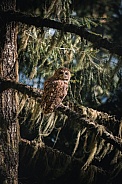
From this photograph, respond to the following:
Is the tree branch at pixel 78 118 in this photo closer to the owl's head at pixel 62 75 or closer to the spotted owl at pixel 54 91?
the spotted owl at pixel 54 91

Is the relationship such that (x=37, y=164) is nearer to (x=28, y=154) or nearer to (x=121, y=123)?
(x=28, y=154)

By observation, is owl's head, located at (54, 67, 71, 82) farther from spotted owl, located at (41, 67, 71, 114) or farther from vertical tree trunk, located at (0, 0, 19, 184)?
vertical tree trunk, located at (0, 0, 19, 184)

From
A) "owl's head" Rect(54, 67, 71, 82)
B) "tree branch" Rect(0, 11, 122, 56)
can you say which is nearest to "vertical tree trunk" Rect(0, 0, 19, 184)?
"tree branch" Rect(0, 11, 122, 56)

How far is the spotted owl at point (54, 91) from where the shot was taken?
286 cm

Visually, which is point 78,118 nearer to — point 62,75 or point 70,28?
point 62,75

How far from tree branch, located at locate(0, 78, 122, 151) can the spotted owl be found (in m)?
0.06

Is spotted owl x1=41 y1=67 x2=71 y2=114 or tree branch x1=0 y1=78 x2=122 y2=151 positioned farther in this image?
spotted owl x1=41 y1=67 x2=71 y2=114

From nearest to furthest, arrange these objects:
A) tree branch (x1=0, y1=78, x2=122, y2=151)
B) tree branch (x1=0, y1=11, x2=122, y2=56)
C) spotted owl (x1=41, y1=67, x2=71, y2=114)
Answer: tree branch (x1=0, y1=11, x2=122, y2=56)
tree branch (x1=0, y1=78, x2=122, y2=151)
spotted owl (x1=41, y1=67, x2=71, y2=114)

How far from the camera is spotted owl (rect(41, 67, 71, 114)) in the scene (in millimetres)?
2855

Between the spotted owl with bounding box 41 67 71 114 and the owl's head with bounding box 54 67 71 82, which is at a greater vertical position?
the owl's head with bounding box 54 67 71 82

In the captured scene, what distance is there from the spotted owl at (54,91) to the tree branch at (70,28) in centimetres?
42

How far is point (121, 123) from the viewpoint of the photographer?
2.95m

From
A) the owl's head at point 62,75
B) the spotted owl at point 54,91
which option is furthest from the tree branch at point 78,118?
the owl's head at point 62,75

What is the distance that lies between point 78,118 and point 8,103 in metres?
0.68
